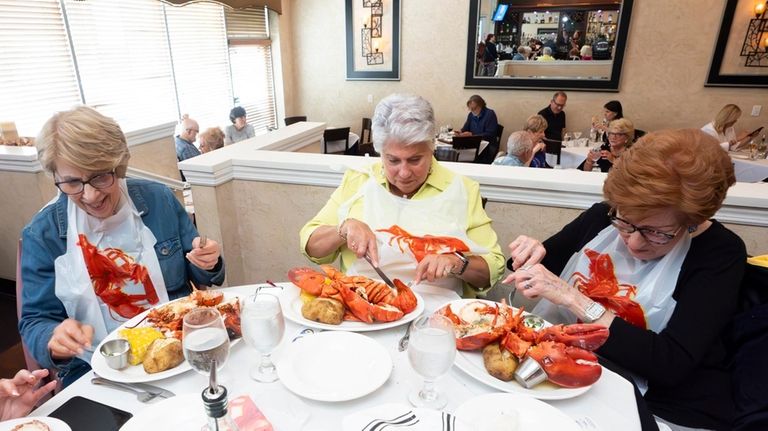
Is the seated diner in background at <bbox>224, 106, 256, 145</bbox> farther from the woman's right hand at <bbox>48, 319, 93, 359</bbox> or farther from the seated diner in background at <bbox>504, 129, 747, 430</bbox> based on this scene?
the seated diner in background at <bbox>504, 129, 747, 430</bbox>

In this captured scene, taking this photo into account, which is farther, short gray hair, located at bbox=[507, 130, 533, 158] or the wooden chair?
the wooden chair

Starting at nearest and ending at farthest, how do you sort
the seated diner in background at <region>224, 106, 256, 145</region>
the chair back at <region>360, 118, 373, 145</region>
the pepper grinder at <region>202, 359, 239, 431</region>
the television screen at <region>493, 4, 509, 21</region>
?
the pepper grinder at <region>202, 359, 239, 431</region> < the seated diner in background at <region>224, 106, 256, 145</region> < the television screen at <region>493, 4, 509, 21</region> < the chair back at <region>360, 118, 373, 145</region>

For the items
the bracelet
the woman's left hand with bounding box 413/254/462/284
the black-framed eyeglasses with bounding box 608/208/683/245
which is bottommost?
the woman's left hand with bounding box 413/254/462/284

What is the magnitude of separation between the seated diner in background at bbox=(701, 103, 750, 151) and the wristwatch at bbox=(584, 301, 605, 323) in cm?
527

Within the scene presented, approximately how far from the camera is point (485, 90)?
7.21 metres

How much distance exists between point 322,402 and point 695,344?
3.67ft

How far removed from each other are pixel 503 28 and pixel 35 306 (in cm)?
688

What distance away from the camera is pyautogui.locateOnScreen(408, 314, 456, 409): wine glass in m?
1.02

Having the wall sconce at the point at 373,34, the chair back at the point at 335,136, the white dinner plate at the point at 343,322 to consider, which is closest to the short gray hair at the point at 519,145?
the white dinner plate at the point at 343,322

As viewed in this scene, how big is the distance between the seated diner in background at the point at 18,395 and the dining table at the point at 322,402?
0.12ft

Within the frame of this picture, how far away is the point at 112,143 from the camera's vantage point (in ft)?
5.01

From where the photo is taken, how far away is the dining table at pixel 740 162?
470 cm

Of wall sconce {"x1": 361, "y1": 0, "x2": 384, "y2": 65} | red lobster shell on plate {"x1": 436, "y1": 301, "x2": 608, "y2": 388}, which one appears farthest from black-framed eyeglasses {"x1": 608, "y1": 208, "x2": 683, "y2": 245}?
wall sconce {"x1": 361, "y1": 0, "x2": 384, "y2": 65}

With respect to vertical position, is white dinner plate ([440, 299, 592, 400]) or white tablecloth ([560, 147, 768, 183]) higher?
white dinner plate ([440, 299, 592, 400])
